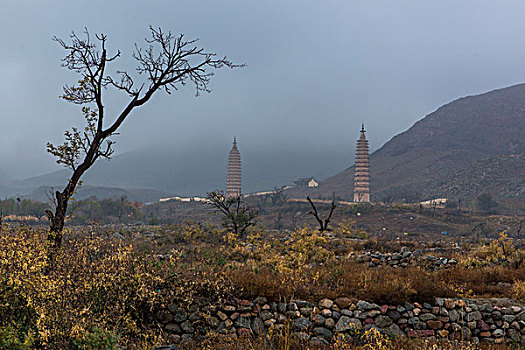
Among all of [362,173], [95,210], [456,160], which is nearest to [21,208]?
[95,210]

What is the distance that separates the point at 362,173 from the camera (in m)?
94.2

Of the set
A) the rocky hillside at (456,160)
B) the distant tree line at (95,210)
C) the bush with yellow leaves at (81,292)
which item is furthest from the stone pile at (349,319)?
the rocky hillside at (456,160)

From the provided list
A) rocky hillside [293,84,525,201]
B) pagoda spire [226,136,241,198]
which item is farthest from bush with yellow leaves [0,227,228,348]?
pagoda spire [226,136,241,198]

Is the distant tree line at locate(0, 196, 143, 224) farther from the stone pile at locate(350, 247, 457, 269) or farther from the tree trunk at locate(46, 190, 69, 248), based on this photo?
the tree trunk at locate(46, 190, 69, 248)

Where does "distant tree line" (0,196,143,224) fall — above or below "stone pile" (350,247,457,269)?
above

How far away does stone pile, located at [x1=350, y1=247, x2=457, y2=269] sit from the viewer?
13.5 meters

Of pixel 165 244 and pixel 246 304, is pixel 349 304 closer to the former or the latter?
pixel 246 304

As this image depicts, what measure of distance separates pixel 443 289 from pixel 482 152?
167281mm

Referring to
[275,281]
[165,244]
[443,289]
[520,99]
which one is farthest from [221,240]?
[520,99]

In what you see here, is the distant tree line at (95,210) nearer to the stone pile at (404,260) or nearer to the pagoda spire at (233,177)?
the stone pile at (404,260)

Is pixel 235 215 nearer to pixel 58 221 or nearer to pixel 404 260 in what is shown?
pixel 404 260

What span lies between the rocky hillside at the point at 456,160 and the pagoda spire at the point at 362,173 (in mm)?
5367

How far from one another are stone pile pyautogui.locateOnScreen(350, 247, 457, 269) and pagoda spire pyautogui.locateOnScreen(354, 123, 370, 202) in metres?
81.8

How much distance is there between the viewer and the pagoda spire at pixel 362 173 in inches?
3698
